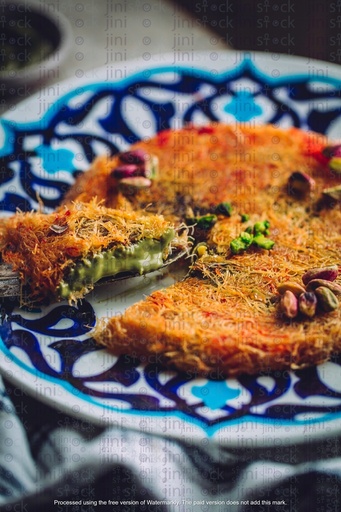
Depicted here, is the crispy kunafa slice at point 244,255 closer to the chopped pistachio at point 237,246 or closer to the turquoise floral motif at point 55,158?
the chopped pistachio at point 237,246

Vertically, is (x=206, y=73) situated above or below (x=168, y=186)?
above

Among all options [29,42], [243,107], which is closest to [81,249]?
[243,107]

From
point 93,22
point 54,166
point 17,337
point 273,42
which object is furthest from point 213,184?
point 93,22

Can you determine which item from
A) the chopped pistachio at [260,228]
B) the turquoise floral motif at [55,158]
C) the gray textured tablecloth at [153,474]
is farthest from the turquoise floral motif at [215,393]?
the turquoise floral motif at [55,158]

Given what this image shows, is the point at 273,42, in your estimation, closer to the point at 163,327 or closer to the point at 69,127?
the point at 69,127

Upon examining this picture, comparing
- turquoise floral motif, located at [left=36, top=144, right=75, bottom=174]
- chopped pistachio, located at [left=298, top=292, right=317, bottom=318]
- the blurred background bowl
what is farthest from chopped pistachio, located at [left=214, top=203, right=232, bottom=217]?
the blurred background bowl

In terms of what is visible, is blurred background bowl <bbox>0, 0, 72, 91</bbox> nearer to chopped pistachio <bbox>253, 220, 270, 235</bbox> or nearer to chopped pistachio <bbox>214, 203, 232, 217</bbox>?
chopped pistachio <bbox>214, 203, 232, 217</bbox>
